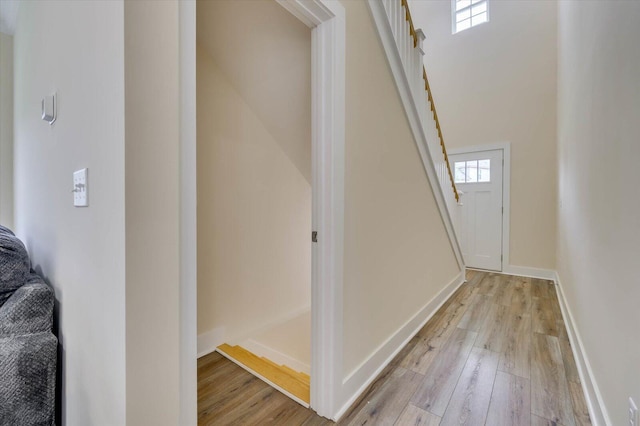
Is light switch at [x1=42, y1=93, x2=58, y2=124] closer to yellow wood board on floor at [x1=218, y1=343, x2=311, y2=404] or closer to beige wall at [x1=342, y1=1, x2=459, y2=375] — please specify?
beige wall at [x1=342, y1=1, x2=459, y2=375]

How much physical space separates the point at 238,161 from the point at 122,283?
5.11ft

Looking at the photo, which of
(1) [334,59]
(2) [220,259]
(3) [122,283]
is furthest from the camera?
(2) [220,259]

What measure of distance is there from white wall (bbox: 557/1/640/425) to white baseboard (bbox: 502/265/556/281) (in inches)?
87.9

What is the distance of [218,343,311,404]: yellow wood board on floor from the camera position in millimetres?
1436

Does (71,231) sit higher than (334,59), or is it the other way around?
(334,59)

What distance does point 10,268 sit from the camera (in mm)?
1003

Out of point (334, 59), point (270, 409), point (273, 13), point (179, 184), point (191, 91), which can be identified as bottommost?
point (270, 409)

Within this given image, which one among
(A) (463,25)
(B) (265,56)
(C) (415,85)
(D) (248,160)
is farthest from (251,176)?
(A) (463,25)

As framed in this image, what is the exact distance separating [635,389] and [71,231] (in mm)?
1915

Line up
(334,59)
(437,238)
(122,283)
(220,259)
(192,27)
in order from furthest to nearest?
(437,238), (220,259), (334,59), (192,27), (122,283)

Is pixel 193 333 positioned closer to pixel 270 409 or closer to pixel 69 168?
pixel 69 168

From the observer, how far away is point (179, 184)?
712mm

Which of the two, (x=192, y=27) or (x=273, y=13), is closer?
(x=192, y=27)

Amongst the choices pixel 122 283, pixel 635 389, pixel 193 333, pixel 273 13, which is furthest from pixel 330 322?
pixel 273 13
